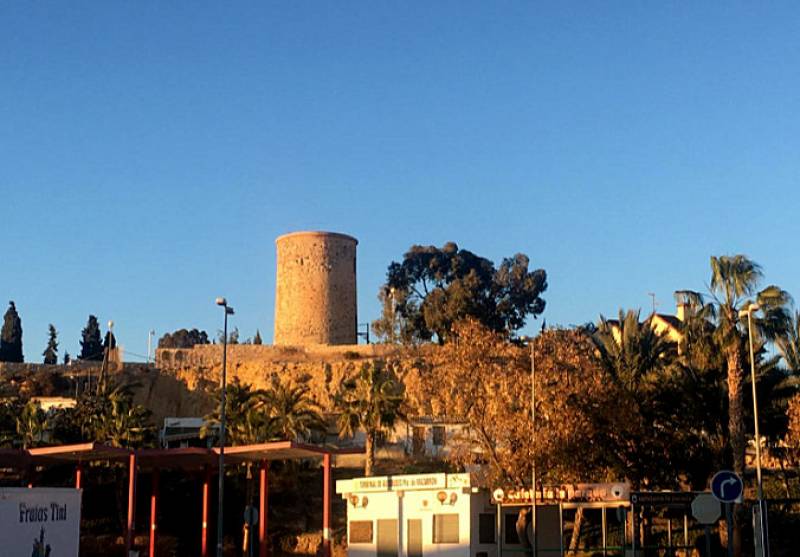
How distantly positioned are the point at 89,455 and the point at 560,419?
1731cm

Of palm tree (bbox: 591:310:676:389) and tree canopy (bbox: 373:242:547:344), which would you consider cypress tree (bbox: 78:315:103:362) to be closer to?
tree canopy (bbox: 373:242:547:344)

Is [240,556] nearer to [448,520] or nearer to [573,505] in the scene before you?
[448,520]

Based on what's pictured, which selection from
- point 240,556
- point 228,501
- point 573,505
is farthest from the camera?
point 228,501

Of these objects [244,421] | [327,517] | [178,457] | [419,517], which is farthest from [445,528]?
[244,421]

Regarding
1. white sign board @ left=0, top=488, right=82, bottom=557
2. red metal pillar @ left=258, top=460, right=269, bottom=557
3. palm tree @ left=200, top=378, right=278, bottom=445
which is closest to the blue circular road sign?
white sign board @ left=0, top=488, right=82, bottom=557

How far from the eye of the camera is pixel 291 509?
53531 millimetres

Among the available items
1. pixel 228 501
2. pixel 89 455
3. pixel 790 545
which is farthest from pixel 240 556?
pixel 790 545

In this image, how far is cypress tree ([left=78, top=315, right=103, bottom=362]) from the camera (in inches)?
4213

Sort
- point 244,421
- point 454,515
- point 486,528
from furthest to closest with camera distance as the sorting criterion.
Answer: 1. point 244,421
2. point 486,528
3. point 454,515

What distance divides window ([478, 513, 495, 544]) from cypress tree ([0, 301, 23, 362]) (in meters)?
69.9

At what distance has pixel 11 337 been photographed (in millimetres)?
97312

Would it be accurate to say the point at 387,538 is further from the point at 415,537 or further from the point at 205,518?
the point at 205,518

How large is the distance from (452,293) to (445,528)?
46974 millimetres

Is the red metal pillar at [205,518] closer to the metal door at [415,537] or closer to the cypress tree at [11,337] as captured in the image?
the metal door at [415,537]
